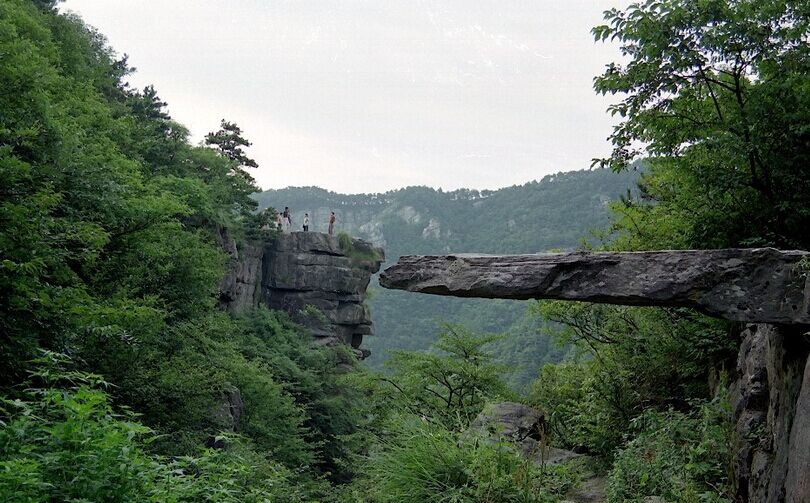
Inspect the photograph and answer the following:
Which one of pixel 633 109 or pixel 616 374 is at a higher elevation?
pixel 633 109

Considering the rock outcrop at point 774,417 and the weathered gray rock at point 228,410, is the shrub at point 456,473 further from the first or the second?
the weathered gray rock at point 228,410

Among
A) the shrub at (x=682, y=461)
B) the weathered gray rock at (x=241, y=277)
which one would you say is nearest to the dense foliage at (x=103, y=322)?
the shrub at (x=682, y=461)

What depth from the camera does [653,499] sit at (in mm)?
4852

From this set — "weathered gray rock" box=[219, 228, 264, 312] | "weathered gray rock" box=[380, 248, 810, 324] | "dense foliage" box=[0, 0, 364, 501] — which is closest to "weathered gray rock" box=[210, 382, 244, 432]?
"dense foliage" box=[0, 0, 364, 501]

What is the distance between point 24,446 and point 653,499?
14.3 ft

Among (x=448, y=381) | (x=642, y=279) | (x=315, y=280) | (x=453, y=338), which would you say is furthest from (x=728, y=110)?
(x=315, y=280)

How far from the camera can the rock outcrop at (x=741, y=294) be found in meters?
3.93

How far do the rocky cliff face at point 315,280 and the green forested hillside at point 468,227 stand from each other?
11000mm

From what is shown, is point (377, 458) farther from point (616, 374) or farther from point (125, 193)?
point (125, 193)

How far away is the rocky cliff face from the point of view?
113 ft

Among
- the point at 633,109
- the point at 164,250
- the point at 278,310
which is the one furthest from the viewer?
the point at 278,310

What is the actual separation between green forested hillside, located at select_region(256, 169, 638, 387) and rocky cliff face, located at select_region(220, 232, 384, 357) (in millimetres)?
11000

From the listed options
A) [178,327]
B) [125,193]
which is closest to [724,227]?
[125,193]

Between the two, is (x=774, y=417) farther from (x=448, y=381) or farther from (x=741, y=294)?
(x=448, y=381)
